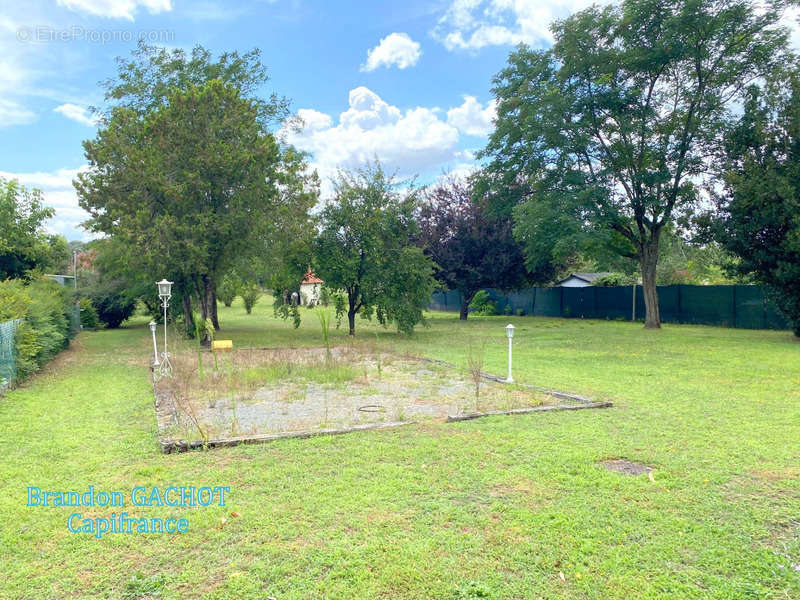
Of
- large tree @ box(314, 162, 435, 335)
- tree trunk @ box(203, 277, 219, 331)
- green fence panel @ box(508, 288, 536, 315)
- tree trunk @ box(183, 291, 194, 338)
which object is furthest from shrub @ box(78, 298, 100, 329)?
green fence panel @ box(508, 288, 536, 315)

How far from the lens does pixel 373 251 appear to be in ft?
55.7

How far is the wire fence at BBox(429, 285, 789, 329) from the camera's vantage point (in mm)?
18656

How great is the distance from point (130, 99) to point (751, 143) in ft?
68.1

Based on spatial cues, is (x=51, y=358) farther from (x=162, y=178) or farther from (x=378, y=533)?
(x=378, y=533)

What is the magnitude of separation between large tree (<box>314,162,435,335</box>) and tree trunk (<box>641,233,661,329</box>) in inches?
324

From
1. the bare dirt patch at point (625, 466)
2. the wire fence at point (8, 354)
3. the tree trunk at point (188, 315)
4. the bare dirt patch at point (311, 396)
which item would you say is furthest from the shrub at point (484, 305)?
the bare dirt patch at point (625, 466)

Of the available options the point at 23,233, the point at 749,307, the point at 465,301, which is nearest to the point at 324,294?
the point at 465,301

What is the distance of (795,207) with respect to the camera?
1280cm

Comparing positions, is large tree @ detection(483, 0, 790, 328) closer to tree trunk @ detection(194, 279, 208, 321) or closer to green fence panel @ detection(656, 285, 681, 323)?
green fence panel @ detection(656, 285, 681, 323)

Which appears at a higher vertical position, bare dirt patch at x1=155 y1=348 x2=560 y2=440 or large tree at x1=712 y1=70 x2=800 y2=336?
large tree at x1=712 y1=70 x2=800 y2=336

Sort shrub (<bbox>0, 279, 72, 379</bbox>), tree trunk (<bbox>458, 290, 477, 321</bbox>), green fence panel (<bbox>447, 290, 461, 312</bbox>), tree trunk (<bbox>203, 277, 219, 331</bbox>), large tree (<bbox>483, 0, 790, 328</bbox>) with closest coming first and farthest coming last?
shrub (<bbox>0, 279, 72, 379</bbox>)
tree trunk (<bbox>203, 277, 219, 331</bbox>)
large tree (<bbox>483, 0, 790, 328</bbox>)
tree trunk (<bbox>458, 290, 477, 321</bbox>)
green fence panel (<bbox>447, 290, 461, 312</bbox>)

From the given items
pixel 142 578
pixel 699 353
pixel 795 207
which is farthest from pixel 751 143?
pixel 142 578

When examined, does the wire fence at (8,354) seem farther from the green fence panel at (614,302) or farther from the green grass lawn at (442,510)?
the green fence panel at (614,302)

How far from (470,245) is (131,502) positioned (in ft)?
69.1
